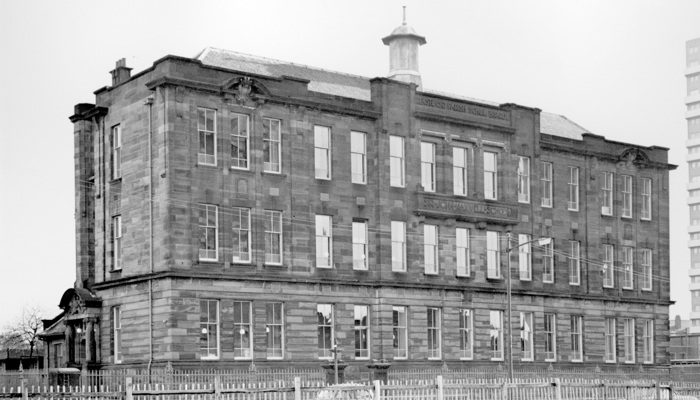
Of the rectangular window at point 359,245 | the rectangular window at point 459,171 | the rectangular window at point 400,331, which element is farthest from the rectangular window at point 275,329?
the rectangular window at point 459,171

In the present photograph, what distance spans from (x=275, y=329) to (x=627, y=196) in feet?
83.9

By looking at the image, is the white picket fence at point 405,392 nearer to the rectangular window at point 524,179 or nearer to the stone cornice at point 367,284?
the stone cornice at point 367,284

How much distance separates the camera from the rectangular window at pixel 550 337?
5862cm

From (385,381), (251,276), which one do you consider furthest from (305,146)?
(385,381)

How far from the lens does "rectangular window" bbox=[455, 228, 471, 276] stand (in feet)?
182

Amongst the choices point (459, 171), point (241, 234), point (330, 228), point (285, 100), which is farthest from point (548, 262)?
point (241, 234)

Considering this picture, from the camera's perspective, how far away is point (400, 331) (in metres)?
52.4

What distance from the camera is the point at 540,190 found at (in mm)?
59656

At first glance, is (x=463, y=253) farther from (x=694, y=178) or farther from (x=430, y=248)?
(x=694, y=178)

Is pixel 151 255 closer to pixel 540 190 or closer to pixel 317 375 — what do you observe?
pixel 317 375

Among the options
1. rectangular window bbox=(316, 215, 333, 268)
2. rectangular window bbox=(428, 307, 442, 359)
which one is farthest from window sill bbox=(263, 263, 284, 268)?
rectangular window bbox=(428, 307, 442, 359)

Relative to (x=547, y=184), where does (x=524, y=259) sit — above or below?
below

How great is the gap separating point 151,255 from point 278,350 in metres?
6.84

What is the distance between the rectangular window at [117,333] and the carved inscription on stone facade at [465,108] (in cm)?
1742
